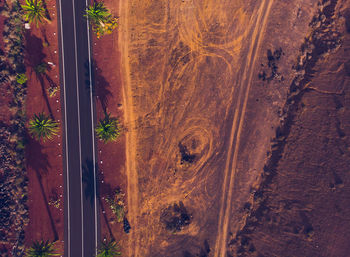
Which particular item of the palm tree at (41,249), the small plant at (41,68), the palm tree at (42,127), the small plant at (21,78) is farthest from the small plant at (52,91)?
the palm tree at (41,249)

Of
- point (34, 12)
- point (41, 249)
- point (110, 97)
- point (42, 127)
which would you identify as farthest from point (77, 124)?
point (41, 249)

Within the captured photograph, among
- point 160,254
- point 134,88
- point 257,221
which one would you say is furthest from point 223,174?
point 134,88

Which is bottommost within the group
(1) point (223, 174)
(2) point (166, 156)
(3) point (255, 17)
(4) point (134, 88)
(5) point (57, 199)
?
(5) point (57, 199)

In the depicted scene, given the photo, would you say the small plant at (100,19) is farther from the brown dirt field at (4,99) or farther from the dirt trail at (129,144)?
the brown dirt field at (4,99)

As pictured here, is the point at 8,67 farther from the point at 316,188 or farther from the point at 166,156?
the point at 316,188

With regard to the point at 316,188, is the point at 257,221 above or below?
below

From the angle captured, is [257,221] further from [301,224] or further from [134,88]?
[134,88]
